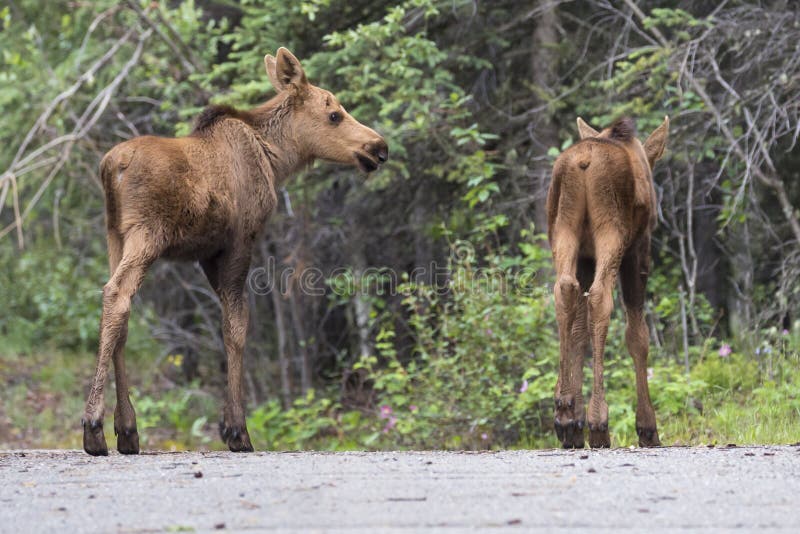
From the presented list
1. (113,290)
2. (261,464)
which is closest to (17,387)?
(113,290)

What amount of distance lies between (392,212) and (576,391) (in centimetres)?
745

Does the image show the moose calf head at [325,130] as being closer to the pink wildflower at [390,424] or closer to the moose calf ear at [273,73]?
the moose calf ear at [273,73]

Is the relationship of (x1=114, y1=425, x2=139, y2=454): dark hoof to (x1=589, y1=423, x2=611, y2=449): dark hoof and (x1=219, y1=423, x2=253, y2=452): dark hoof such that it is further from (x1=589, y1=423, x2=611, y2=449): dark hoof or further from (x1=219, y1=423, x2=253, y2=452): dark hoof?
(x1=589, y1=423, x2=611, y2=449): dark hoof

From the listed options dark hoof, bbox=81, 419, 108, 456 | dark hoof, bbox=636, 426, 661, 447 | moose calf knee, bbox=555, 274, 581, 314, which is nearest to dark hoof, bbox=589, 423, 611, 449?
dark hoof, bbox=636, 426, 661, 447

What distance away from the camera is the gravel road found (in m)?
4.77

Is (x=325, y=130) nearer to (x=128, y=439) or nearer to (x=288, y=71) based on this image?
(x=288, y=71)

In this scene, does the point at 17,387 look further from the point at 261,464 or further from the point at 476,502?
the point at 476,502

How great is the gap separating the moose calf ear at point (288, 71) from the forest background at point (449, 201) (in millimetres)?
1052

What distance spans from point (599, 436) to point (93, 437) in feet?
10.7

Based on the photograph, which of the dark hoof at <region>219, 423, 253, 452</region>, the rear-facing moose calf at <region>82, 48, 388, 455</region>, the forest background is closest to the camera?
the rear-facing moose calf at <region>82, 48, 388, 455</region>

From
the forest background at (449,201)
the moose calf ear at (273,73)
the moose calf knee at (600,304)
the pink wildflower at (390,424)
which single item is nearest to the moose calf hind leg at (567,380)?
the moose calf knee at (600,304)

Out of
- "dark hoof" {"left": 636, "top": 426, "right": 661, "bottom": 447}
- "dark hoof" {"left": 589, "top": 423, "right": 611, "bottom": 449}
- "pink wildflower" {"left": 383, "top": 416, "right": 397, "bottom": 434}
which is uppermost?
"dark hoof" {"left": 589, "top": 423, "right": 611, "bottom": 449}

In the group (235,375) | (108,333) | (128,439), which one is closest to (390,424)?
(235,375)

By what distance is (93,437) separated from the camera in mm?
7461
